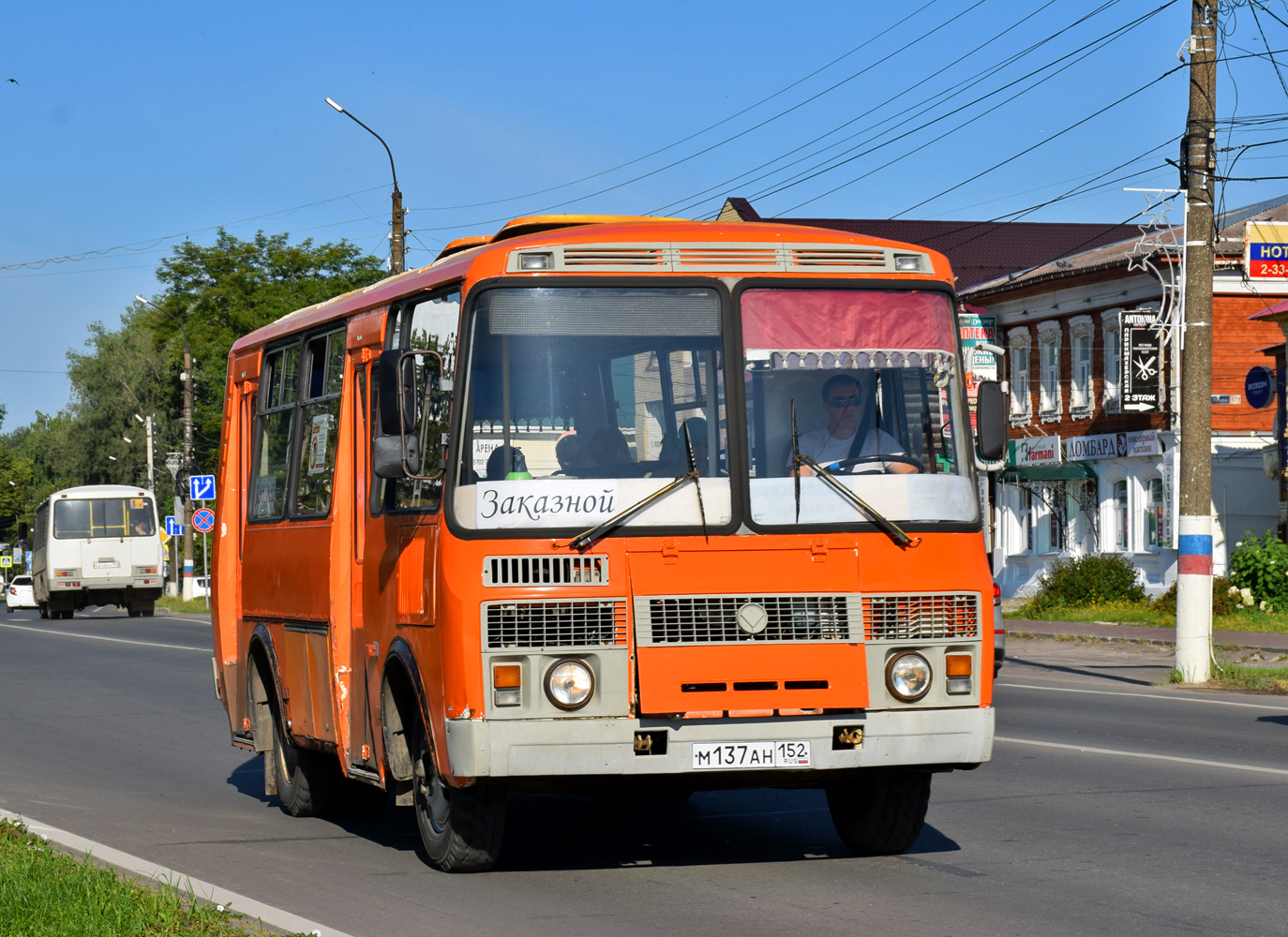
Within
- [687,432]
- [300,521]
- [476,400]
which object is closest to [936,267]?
[687,432]

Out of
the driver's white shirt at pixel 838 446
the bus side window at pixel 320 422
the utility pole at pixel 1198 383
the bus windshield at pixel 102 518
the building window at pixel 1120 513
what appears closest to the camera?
the driver's white shirt at pixel 838 446

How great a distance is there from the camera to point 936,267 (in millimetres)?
8375

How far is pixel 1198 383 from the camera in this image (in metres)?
21.1

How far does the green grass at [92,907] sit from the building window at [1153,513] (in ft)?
117

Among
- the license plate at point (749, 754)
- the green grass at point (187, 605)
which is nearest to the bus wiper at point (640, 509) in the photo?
the license plate at point (749, 754)

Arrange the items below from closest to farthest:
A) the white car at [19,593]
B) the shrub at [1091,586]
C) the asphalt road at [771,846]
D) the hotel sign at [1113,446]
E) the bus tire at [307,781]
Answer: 1. the asphalt road at [771,846]
2. the bus tire at [307,781]
3. the shrub at [1091,586]
4. the hotel sign at [1113,446]
5. the white car at [19,593]

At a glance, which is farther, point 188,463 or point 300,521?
point 188,463

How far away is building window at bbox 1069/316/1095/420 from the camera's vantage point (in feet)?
144

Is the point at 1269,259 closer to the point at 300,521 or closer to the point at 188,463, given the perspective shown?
the point at 300,521

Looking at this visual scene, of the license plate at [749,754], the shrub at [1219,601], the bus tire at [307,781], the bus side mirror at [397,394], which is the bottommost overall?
the shrub at [1219,601]

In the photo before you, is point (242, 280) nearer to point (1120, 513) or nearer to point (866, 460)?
point (1120, 513)

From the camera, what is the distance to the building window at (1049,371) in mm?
45219

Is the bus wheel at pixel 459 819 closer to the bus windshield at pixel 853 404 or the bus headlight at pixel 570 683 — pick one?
the bus headlight at pixel 570 683

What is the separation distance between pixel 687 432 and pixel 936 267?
55.8 inches
